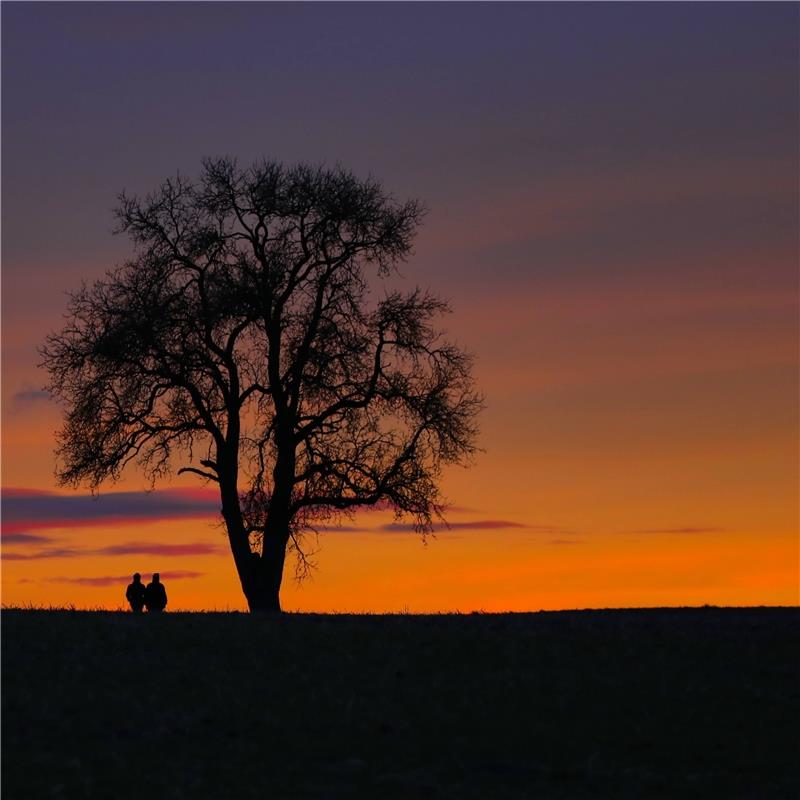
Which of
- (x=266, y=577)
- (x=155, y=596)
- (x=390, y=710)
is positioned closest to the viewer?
(x=390, y=710)

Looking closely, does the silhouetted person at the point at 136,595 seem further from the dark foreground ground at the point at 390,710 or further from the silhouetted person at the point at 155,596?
the dark foreground ground at the point at 390,710

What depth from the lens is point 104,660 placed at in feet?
84.8

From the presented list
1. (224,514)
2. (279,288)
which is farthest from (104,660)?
(279,288)

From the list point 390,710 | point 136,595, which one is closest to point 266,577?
point 136,595

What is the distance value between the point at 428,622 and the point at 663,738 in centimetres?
1017

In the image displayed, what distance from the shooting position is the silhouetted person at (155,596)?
1503 inches

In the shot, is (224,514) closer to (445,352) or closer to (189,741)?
(445,352)

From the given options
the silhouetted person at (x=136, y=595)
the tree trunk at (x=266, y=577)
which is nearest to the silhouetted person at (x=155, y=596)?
the silhouetted person at (x=136, y=595)

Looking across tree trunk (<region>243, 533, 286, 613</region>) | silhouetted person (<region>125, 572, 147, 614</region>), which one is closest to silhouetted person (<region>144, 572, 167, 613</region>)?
silhouetted person (<region>125, 572, 147, 614</region>)

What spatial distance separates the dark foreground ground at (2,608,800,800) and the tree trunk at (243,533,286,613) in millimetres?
12390

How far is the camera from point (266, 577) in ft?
145

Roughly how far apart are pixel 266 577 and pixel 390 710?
2113 centimetres

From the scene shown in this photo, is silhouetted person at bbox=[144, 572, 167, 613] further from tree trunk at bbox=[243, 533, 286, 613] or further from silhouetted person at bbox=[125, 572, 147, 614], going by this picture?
tree trunk at bbox=[243, 533, 286, 613]

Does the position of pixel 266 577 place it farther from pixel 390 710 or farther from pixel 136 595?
pixel 390 710
